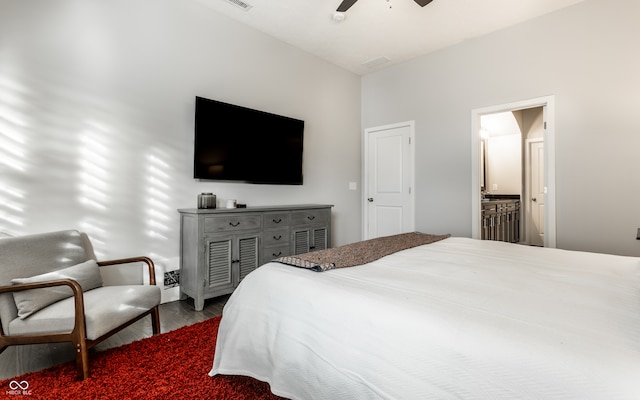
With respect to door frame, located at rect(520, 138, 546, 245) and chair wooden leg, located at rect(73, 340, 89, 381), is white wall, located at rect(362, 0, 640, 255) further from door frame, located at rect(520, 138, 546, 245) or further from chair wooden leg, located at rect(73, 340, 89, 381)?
chair wooden leg, located at rect(73, 340, 89, 381)

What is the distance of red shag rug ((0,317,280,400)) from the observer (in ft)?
5.00

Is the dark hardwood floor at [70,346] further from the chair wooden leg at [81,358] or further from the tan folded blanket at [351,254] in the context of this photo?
the tan folded blanket at [351,254]

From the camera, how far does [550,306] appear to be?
3.50ft

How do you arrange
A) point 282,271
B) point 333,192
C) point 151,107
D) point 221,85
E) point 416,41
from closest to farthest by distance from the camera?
point 282,271 < point 151,107 < point 221,85 < point 416,41 < point 333,192

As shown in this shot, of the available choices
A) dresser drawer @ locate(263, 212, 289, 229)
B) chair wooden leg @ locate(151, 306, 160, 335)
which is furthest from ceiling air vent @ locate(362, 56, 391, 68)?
chair wooden leg @ locate(151, 306, 160, 335)

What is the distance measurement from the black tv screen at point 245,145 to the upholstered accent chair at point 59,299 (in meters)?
1.27

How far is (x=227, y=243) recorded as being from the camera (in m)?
2.92

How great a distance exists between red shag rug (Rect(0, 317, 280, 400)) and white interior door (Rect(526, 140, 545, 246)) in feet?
20.0

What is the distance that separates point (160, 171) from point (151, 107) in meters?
0.61

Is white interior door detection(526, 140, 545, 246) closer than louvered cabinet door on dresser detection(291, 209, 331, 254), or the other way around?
louvered cabinet door on dresser detection(291, 209, 331, 254)

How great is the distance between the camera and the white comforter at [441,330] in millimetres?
790

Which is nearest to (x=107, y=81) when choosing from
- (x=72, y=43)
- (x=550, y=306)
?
(x=72, y=43)

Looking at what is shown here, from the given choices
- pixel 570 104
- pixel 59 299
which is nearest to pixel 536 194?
pixel 570 104

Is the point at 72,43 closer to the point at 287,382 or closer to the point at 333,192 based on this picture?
the point at 287,382
